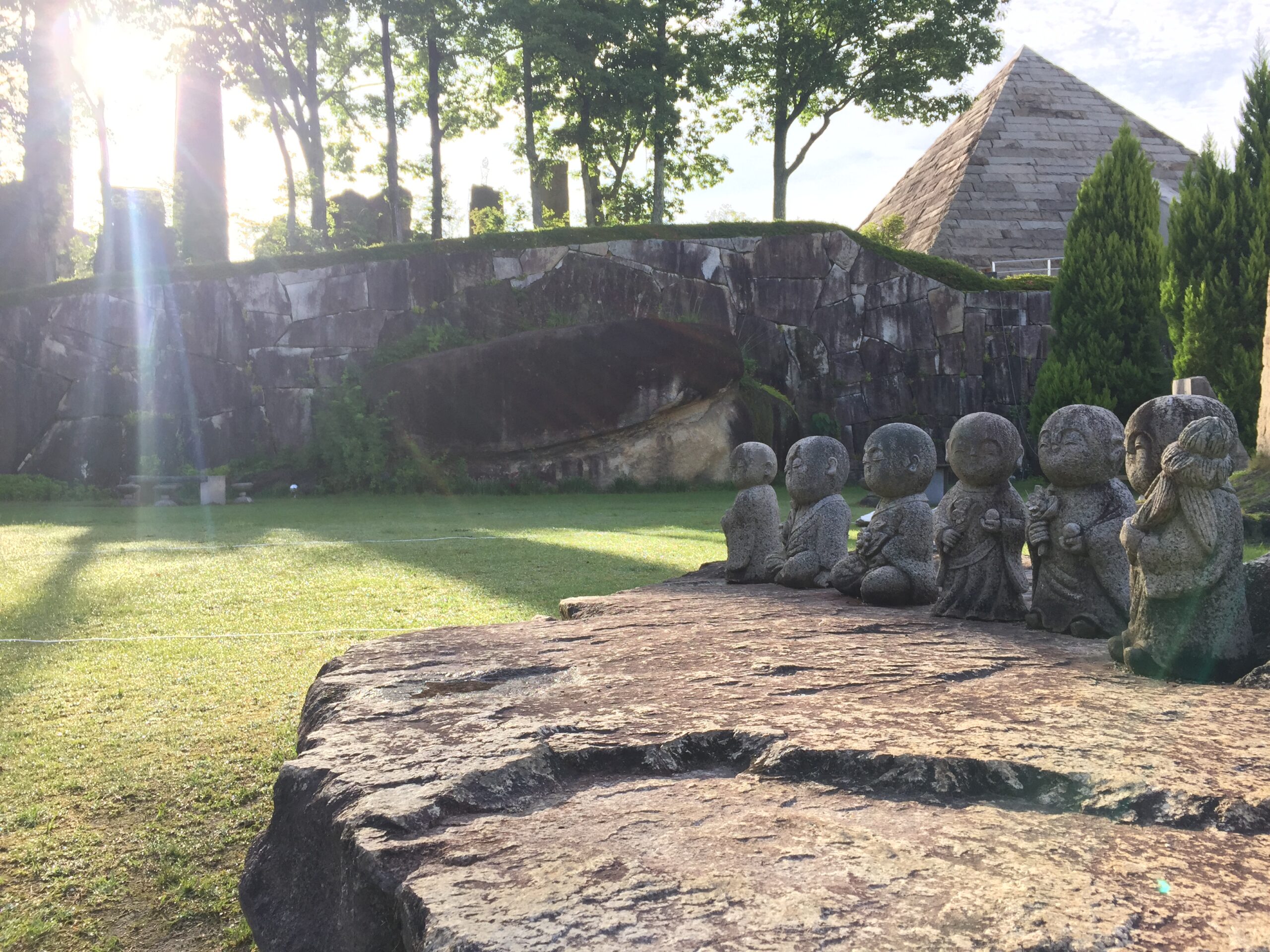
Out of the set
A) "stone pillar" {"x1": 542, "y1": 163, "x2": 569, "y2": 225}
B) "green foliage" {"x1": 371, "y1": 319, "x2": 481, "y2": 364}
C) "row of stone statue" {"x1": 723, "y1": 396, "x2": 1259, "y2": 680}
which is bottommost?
"row of stone statue" {"x1": 723, "y1": 396, "x2": 1259, "y2": 680}

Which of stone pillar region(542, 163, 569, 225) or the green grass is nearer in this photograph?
the green grass

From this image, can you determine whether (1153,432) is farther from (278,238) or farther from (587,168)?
(278,238)

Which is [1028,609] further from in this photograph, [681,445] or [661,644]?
[681,445]

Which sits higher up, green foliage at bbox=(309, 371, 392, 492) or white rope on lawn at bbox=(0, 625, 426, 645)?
green foliage at bbox=(309, 371, 392, 492)

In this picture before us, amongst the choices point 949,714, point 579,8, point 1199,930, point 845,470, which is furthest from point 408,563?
point 579,8

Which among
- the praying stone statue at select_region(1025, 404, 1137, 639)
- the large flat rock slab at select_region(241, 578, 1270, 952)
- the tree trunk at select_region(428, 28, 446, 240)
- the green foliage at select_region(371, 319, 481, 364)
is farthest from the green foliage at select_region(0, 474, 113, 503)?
the praying stone statue at select_region(1025, 404, 1137, 639)

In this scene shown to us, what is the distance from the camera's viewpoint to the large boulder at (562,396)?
1545cm

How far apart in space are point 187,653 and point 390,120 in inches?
666

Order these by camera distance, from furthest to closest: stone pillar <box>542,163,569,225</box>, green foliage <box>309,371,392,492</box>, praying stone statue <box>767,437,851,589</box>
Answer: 1. stone pillar <box>542,163,569,225</box>
2. green foliage <box>309,371,392,492</box>
3. praying stone statue <box>767,437,851,589</box>

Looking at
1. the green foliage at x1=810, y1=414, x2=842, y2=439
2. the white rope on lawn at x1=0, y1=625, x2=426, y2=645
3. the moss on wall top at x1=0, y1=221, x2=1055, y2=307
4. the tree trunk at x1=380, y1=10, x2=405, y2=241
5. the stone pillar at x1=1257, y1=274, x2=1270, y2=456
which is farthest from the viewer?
the tree trunk at x1=380, y1=10, x2=405, y2=241

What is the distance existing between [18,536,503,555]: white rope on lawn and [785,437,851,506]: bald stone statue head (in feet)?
16.1

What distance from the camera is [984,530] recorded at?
13.5ft

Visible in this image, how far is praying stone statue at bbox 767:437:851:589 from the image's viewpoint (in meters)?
5.30

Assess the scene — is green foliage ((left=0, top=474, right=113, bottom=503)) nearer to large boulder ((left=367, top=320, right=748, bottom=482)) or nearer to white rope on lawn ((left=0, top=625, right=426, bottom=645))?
large boulder ((left=367, top=320, right=748, bottom=482))
